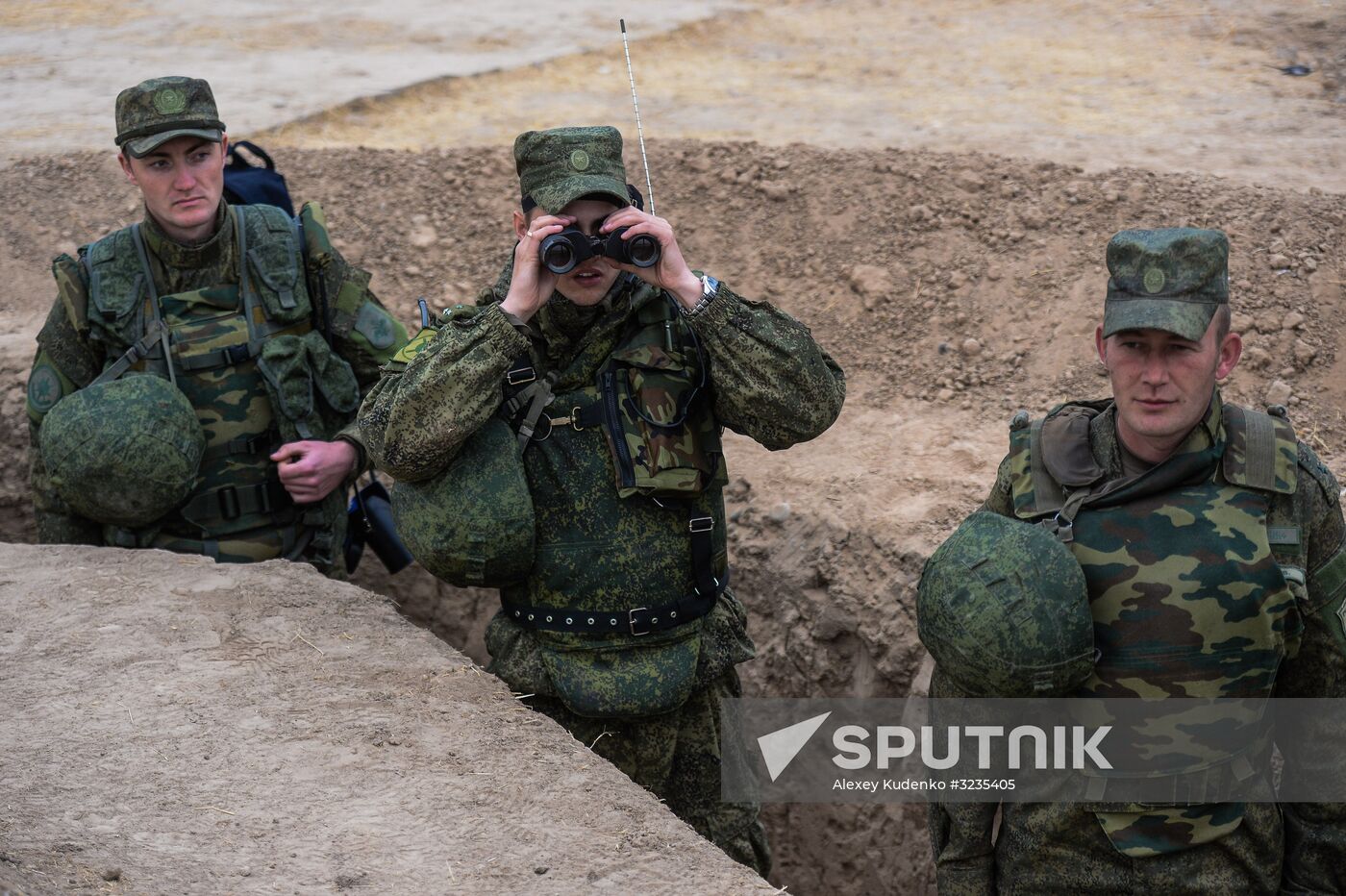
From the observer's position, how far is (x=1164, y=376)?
3.15 meters

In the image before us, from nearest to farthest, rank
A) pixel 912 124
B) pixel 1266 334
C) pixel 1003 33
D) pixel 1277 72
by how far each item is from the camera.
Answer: pixel 1266 334
pixel 912 124
pixel 1277 72
pixel 1003 33

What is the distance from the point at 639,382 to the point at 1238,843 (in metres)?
1.84

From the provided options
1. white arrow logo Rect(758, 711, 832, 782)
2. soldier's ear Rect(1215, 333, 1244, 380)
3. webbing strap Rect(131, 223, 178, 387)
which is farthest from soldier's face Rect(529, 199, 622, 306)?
white arrow logo Rect(758, 711, 832, 782)

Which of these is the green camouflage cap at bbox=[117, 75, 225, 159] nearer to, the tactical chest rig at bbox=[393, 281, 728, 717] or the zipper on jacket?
the tactical chest rig at bbox=[393, 281, 728, 717]

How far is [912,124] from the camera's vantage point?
27.7 ft

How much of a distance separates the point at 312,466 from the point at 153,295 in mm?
797

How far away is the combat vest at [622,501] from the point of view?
12.5ft

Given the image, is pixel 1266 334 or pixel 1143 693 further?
pixel 1266 334

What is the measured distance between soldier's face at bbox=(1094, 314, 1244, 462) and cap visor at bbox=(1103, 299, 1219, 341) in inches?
1.0

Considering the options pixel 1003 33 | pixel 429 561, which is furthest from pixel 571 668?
pixel 1003 33

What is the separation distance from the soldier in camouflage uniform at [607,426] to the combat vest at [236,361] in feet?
4.19

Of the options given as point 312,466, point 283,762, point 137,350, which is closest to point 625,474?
point 283,762

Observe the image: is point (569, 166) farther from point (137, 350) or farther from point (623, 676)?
point (137, 350)

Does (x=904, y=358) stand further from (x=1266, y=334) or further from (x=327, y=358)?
(x=327, y=358)
